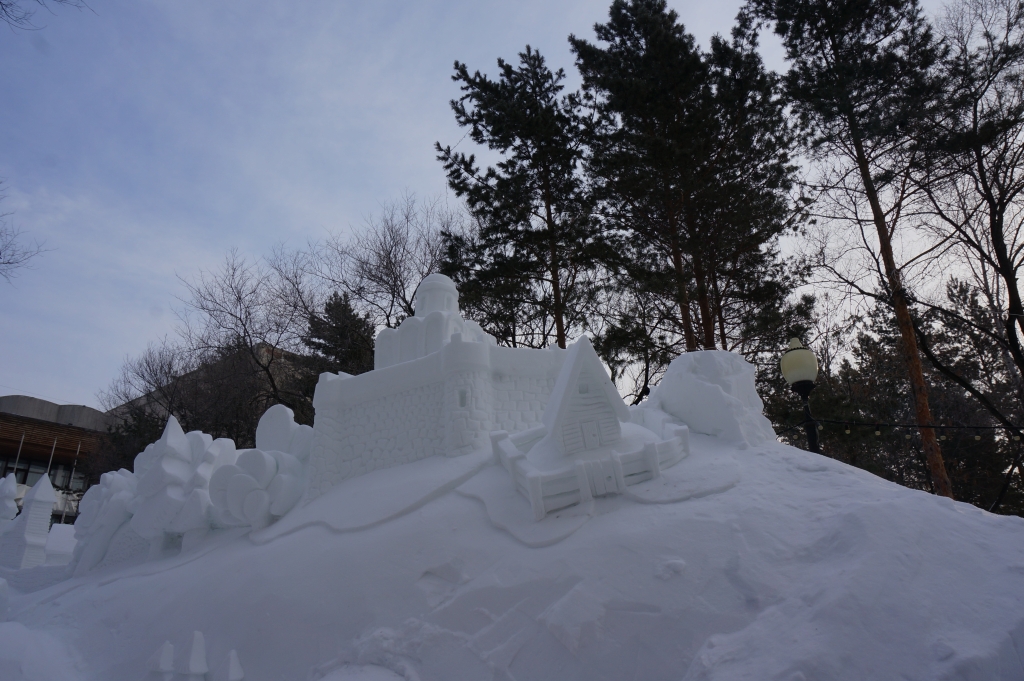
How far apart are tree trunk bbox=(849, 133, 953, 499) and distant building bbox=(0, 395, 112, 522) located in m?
26.9

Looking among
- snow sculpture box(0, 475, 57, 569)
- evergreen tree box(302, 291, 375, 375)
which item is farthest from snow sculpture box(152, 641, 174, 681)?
evergreen tree box(302, 291, 375, 375)

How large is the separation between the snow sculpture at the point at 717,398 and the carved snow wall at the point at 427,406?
88.5 inches

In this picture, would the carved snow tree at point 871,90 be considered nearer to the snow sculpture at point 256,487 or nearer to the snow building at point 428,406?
the snow building at point 428,406

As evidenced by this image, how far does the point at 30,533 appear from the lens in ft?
40.1

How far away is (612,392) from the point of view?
7793 millimetres

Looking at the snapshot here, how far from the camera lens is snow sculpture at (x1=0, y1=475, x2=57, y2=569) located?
39.4 feet

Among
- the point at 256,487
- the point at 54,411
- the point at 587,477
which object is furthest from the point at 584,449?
the point at 54,411

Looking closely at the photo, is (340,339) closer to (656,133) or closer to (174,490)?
(174,490)

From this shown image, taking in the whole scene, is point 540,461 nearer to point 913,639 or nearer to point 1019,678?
point 913,639

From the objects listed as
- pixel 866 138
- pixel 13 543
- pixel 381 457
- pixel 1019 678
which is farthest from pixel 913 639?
pixel 13 543

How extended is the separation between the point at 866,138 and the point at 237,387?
18.1m

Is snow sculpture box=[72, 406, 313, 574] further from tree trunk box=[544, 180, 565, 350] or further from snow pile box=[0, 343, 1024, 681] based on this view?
tree trunk box=[544, 180, 565, 350]

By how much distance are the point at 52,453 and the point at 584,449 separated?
2578cm

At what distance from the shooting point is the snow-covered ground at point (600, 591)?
4340mm
